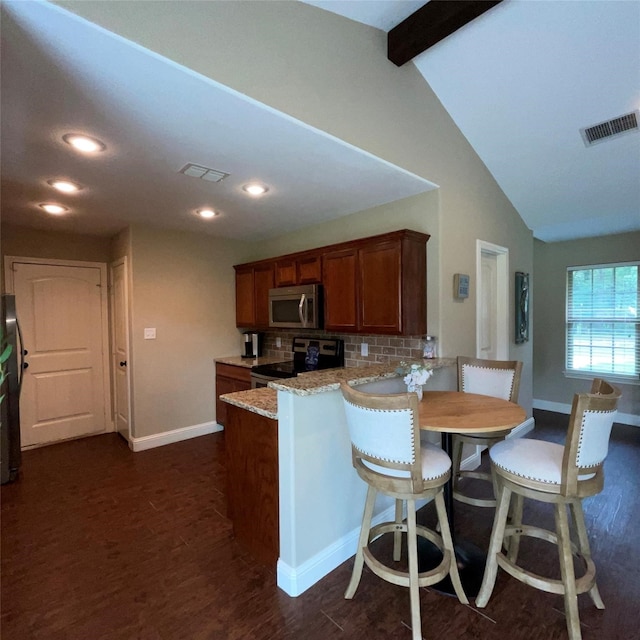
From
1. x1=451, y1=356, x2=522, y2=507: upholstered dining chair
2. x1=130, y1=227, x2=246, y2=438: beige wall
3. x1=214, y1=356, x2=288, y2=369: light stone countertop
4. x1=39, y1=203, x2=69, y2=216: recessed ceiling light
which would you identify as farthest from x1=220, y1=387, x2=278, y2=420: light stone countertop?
x1=39, y1=203, x2=69, y2=216: recessed ceiling light

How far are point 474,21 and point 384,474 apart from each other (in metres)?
2.85

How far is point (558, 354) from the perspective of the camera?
520cm

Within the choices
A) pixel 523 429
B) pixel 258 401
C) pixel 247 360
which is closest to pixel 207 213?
pixel 247 360

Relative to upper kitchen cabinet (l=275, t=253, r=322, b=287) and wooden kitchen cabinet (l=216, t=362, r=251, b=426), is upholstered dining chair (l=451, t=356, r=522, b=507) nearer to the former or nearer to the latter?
upper kitchen cabinet (l=275, t=253, r=322, b=287)

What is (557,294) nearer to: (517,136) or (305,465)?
(517,136)

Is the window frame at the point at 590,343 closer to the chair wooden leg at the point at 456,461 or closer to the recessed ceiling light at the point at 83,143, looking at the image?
the chair wooden leg at the point at 456,461

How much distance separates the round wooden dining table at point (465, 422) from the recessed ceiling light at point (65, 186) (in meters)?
2.95

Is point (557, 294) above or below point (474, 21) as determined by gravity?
below

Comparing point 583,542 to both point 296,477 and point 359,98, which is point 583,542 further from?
point 359,98

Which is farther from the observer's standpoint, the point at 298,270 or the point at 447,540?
the point at 298,270

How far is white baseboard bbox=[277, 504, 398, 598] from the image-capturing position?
6.12 ft

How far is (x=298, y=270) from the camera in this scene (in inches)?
149

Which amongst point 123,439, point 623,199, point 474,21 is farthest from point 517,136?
point 123,439

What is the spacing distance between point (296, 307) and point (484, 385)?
6.39 ft
